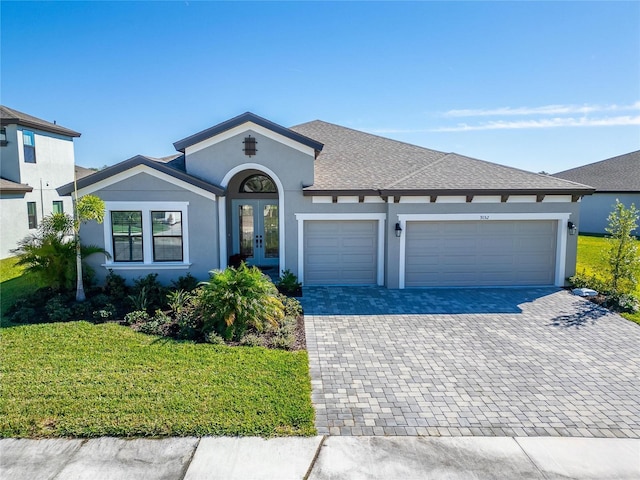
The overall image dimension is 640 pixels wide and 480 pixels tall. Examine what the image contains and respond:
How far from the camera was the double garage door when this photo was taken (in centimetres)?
1420

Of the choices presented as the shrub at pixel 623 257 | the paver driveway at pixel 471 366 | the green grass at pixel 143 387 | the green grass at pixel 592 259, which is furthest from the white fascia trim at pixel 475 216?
the green grass at pixel 143 387

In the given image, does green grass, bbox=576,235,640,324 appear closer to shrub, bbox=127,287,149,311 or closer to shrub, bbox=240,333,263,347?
shrub, bbox=240,333,263,347

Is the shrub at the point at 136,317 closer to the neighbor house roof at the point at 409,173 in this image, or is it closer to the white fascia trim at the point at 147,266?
the white fascia trim at the point at 147,266

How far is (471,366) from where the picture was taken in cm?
820

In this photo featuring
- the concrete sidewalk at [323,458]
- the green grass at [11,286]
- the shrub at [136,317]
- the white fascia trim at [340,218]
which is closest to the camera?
the concrete sidewalk at [323,458]

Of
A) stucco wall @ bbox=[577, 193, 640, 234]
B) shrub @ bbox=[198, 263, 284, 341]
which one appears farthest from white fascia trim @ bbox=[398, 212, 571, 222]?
stucco wall @ bbox=[577, 193, 640, 234]

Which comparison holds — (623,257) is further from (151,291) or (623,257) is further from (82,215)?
(82,215)

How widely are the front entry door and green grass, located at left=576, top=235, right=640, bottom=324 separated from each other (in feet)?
36.0

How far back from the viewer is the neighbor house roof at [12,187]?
19272mm

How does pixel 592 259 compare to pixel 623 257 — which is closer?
pixel 623 257

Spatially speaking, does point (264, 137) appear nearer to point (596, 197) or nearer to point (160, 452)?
point (160, 452)

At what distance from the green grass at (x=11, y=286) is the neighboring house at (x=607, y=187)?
102ft

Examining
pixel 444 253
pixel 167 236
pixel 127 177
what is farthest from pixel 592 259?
pixel 127 177

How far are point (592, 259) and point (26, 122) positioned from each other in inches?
1096
